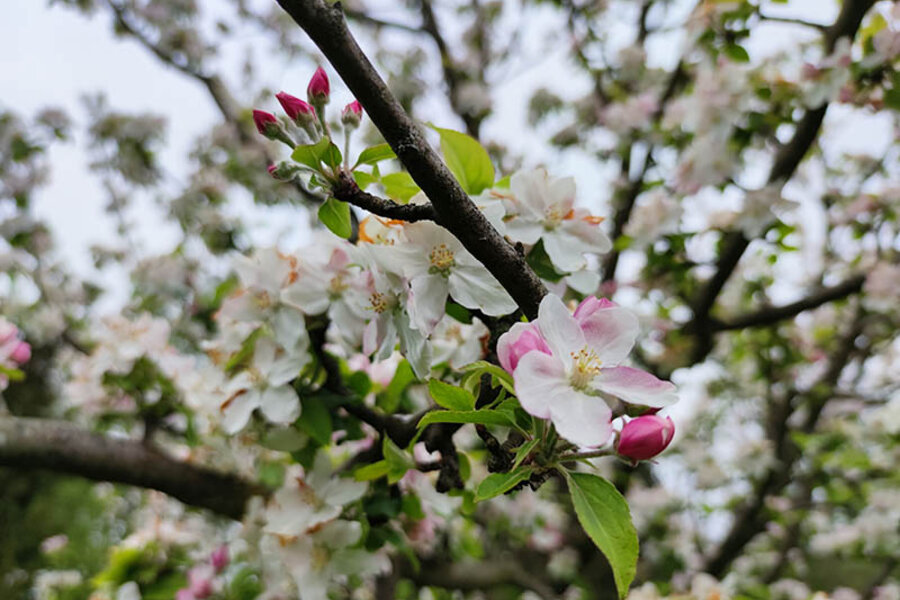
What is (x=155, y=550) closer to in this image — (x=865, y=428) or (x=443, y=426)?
(x=443, y=426)

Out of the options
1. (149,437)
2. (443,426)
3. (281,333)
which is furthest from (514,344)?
(149,437)

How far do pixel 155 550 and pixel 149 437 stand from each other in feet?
1.26

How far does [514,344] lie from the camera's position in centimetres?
53

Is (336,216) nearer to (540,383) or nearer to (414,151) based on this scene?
(414,151)

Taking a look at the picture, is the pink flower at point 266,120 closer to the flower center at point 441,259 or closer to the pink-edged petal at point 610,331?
the flower center at point 441,259

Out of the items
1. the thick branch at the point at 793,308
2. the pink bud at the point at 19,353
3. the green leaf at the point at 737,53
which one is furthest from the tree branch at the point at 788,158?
the pink bud at the point at 19,353

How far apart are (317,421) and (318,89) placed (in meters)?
0.49

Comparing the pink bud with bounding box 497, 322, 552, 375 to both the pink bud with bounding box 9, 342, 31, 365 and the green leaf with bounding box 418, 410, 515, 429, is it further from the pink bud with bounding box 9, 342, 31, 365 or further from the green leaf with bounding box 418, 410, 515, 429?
the pink bud with bounding box 9, 342, 31, 365

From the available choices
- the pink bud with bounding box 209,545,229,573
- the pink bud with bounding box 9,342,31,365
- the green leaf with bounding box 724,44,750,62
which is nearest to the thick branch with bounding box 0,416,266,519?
the pink bud with bounding box 209,545,229,573

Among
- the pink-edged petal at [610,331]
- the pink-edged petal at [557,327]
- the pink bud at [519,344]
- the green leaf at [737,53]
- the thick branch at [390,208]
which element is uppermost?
the green leaf at [737,53]

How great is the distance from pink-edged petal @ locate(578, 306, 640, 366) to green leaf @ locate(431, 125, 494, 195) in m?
0.25

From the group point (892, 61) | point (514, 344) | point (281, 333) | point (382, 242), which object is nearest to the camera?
point (514, 344)

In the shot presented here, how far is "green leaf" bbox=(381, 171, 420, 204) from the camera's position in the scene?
733 millimetres

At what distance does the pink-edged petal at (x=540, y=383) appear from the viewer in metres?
0.50
